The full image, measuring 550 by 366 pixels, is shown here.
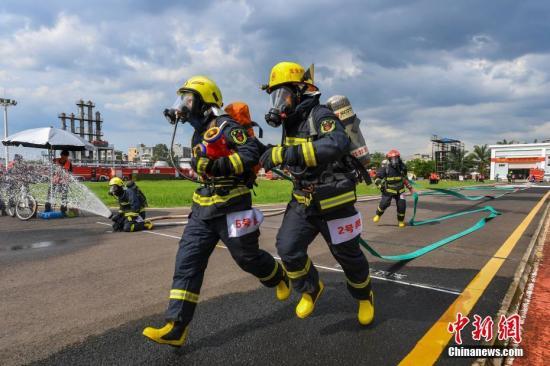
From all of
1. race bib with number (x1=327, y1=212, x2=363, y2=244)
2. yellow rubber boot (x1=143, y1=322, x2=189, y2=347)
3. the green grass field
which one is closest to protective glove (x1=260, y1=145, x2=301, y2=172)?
race bib with number (x1=327, y1=212, x2=363, y2=244)

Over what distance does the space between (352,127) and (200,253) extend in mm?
1646

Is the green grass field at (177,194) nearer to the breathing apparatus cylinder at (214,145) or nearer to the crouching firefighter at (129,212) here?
A: the crouching firefighter at (129,212)

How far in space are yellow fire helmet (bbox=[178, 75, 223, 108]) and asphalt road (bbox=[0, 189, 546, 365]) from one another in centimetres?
190

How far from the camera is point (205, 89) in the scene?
10.3ft

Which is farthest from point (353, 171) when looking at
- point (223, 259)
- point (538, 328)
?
point (223, 259)

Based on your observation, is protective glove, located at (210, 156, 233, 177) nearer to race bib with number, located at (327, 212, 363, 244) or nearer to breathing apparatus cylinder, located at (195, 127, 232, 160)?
breathing apparatus cylinder, located at (195, 127, 232, 160)

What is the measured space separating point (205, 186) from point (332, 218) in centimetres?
107

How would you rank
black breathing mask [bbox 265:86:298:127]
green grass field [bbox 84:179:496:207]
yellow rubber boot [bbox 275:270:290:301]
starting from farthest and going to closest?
green grass field [bbox 84:179:496:207]
yellow rubber boot [bbox 275:270:290:301]
black breathing mask [bbox 265:86:298:127]

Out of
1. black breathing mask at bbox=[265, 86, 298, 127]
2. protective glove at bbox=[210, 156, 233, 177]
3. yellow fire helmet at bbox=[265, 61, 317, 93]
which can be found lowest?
protective glove at bbox=[210, 156, 233, 177]

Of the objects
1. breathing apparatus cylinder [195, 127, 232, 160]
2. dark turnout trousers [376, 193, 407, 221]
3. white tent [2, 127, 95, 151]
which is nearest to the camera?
breathing apparatus cylinder [195, 127, 232, 160]

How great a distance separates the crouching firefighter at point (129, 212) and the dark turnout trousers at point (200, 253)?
19.2ft

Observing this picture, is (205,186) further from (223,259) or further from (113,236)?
(113,236)

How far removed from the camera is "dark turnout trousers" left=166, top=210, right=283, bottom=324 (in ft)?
9.02

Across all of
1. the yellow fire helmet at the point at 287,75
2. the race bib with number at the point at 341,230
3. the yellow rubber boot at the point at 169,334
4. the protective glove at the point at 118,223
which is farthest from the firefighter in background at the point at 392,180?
the yellow rubber boot at the point at 169,334
